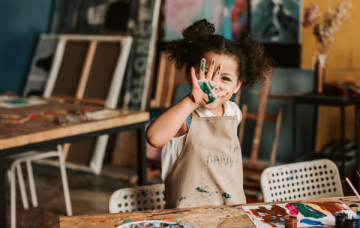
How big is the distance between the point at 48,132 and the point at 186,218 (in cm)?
124

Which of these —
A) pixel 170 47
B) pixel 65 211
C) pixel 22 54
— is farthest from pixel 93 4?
pixel 170 47

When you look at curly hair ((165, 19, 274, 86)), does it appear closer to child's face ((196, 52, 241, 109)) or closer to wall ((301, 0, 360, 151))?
child's face ((196, 52, 241, 109))

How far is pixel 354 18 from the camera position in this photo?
152 inches

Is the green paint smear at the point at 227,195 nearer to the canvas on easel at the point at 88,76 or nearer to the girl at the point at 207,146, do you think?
the girl at the point at 207,146

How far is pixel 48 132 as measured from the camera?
218 cm

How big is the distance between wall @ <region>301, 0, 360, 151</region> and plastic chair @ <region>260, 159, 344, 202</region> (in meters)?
2.38

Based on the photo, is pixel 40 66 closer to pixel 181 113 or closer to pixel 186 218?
pixel 181 113

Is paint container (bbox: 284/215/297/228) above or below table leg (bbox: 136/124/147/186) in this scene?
A: above

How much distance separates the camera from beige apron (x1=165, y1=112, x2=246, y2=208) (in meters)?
1.49

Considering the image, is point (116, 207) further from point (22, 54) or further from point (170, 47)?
point (22, 54)

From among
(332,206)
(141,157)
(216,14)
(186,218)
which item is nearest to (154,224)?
(186,218)

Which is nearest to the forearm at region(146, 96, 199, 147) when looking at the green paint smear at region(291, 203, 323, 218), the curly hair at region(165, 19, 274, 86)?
the curly hair at region(165, 19, 274, 86)

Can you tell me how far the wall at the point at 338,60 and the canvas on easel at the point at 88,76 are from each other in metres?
2.00

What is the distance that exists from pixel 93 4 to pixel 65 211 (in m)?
2.87
